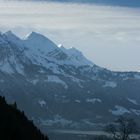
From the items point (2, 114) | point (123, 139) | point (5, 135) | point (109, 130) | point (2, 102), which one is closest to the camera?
point (5, 135)

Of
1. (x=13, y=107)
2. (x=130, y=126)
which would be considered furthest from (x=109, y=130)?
(x=13, y=107)

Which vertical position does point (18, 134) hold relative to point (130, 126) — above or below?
below

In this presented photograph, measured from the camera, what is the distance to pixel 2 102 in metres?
70.8

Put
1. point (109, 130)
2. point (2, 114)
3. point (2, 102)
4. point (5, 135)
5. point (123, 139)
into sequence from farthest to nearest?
point (109, 130) < point (123, 139) < point (2, 102) < point (2, 114) < point (5, 135)

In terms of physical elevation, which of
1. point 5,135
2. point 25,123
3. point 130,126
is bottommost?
point 5,135

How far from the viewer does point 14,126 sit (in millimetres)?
63906

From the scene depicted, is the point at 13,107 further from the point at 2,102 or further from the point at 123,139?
the point at 123,139

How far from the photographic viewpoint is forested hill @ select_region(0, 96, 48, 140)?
60.2m

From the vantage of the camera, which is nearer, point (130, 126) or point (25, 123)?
point (25, 123)

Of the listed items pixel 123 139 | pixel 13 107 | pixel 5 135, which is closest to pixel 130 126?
pixel 123 139

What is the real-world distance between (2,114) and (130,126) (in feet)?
108

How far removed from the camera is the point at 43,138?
6894cm

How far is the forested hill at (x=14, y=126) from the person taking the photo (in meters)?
60.2

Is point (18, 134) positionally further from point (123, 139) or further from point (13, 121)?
point (123, 139)
